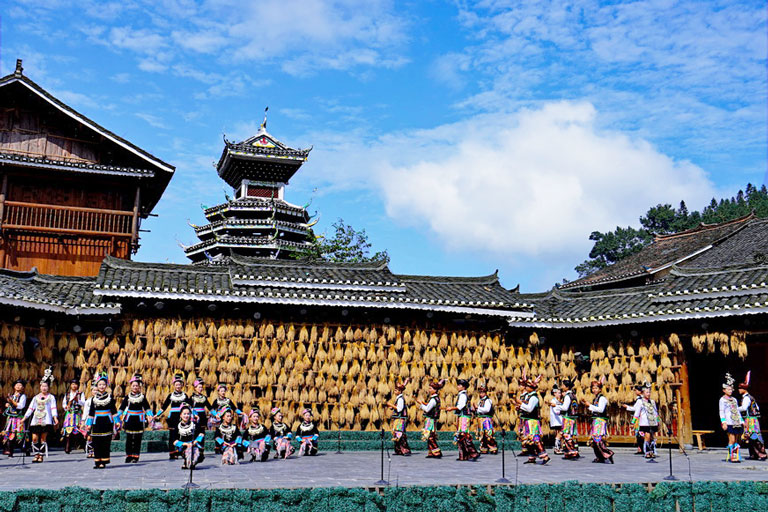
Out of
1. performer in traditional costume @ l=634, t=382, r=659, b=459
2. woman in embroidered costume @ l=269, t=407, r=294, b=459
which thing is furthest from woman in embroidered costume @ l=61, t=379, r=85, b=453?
performer in traditional costume @ l=634, t=382, r=659, b=459

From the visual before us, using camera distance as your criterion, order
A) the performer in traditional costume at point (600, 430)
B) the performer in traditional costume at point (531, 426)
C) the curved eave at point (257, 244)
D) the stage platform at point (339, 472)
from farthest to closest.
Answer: the curved eave at point (257, 244), the performer in traditional costume at point (600, 430), the performer in traditional costume at point (531, 426), the stage platform at point (339, 472)

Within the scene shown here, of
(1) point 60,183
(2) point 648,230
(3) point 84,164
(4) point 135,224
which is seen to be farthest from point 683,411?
(2) point 648,230

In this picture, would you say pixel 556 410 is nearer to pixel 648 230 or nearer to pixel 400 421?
pixel 400 421

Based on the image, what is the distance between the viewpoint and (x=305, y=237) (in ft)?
126

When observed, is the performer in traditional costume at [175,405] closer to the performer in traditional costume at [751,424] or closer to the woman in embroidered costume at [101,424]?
the woman in embroidered costume at [101,424]

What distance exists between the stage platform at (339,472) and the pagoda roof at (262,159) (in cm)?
2482

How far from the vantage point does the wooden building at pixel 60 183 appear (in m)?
23.3

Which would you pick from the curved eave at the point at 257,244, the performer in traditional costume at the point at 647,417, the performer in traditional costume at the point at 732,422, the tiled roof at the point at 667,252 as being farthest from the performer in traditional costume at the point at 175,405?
the curved eave at the point at 257,244

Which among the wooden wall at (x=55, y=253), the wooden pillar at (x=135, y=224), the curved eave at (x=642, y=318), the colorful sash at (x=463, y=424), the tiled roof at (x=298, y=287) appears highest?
the wooden pillar at (x=135, y=224)

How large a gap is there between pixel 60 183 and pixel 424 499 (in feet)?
65.1

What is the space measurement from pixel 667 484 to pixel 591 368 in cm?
928

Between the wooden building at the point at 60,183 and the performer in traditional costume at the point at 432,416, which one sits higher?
the wooden building at the point at 60,183

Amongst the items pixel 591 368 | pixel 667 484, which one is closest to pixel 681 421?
pixel 591 368

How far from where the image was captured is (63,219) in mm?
23719
